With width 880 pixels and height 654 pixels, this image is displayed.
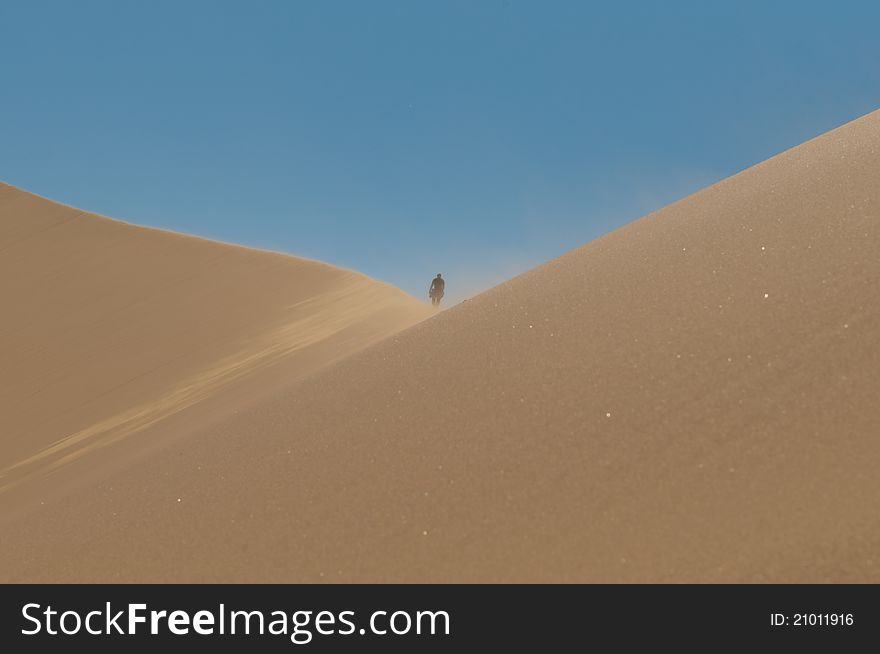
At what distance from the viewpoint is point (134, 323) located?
12.7 metres

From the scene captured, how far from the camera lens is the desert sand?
2.61 metres

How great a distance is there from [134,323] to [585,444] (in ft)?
36.1

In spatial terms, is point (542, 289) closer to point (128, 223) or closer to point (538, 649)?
point (538, 649)

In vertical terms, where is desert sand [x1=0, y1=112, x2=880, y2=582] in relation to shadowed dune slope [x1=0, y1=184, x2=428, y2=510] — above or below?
below

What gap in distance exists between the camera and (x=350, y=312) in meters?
11.0

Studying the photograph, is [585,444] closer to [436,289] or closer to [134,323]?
[436,289]

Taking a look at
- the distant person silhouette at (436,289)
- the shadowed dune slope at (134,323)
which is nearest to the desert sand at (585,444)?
the shadowed dune slope at (134,323)

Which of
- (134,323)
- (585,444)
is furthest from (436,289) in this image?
(585,444)

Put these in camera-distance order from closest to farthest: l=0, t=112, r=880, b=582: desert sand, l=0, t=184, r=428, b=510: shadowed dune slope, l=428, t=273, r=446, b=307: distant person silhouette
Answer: l=0, t=112, r=880, b=582: desert sand, l=0, t=184, r=428, b=510: shadowed dune slope, l=428, t=273, r=446, b=307: distant person silhouette

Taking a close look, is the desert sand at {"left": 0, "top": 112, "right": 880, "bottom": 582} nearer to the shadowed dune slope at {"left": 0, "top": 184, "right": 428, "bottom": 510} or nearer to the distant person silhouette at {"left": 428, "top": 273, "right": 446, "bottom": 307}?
the shadowed dune slope at {"left": 0, "top": 184, "right": 428, "bottom": 510}

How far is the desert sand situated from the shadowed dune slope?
349 centimetres

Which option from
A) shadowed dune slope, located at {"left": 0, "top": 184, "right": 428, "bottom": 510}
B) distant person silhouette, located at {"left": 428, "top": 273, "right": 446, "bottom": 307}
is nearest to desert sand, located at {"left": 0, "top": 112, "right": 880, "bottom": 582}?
shadowed dune slope, located at {"left": 0, "top": 184, "right": 428, "bottom": 510}

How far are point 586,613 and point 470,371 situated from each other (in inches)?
69.8

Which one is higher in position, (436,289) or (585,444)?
(436,289)
